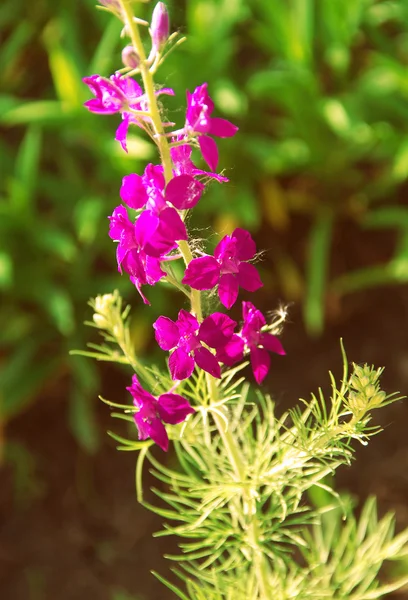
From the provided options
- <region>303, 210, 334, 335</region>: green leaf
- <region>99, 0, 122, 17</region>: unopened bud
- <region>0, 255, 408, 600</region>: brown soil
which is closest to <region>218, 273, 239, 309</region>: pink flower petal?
<region>99, 0, 122, 17</region>: unopened bud

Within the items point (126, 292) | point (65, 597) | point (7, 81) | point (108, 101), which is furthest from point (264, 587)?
point (7, 81)

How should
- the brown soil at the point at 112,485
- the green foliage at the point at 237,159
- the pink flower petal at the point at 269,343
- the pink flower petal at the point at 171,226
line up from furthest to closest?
the green foliage at the point at 237,159, the brown soil at the point at 112,485, the pink flower petal at the point at 269,343, the pink flower petal at the point at 171,226

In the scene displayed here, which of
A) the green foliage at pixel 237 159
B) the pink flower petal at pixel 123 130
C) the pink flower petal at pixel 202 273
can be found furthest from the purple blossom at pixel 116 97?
the green foliage at pixel 237 159

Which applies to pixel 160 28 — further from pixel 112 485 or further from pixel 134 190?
pixel 112 485

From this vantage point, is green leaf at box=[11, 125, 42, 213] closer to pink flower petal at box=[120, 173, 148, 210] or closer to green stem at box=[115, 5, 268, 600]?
green stem at box=[115, 5, 268, 600]

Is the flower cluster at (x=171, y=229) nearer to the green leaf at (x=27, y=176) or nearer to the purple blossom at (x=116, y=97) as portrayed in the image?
the purple blossom at (x=116, y=97)

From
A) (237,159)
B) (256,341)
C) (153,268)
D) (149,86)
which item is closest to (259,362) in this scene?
(256,341)

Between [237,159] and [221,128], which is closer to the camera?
[221,128]
